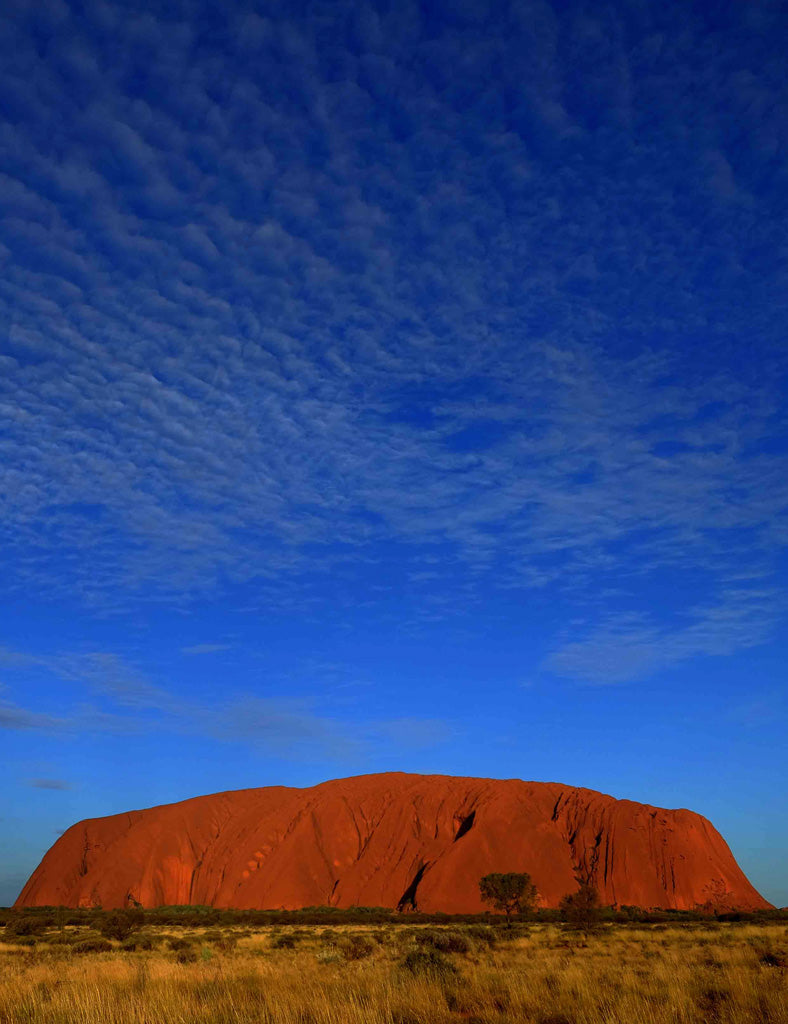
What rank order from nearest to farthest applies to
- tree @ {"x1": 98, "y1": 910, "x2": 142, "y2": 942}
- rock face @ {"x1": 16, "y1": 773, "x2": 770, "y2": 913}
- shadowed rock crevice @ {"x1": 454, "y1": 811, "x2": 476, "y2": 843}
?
tree @ {"x1": 98, "y1": 910, "x2": 142, "y2": 942}
rock face @ {"x1": 16, "y1": 773, "x2": 770, "y2": 913}
shadowed rock crevice @ {"x1": 454, "y1": 811, "x2": 476, "y2": 843}

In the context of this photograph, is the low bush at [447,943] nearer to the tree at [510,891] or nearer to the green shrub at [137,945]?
the green shrub at [137,945]

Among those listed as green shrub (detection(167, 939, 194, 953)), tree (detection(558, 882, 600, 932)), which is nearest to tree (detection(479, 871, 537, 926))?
tree (detection(558, 882, 600, 932))

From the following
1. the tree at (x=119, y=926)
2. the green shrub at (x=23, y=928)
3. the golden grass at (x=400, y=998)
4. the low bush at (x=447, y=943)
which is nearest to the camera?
the golden grass at (x=400, y=998)

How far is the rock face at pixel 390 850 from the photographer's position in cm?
7469

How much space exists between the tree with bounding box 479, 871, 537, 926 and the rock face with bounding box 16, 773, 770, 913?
12.2 metres

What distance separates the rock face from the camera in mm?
74688

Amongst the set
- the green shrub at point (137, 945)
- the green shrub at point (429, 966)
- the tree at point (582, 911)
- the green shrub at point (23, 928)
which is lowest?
the green shrub at point (23, 928)

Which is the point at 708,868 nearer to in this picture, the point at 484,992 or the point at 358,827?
the point at 358,827

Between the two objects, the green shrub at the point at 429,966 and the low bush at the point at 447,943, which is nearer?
the green shrub at the point at 429,966

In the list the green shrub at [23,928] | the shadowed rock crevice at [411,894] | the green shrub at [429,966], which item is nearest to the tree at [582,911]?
the green shrub at [429,966]

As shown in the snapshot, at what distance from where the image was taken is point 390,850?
84.1 metres

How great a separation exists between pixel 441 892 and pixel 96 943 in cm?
5029

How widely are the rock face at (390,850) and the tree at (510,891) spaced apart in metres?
12.2

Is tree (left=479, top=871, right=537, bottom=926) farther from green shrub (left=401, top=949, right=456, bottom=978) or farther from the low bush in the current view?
green shrub (left=401, top=949, right=456, bottom=978)
